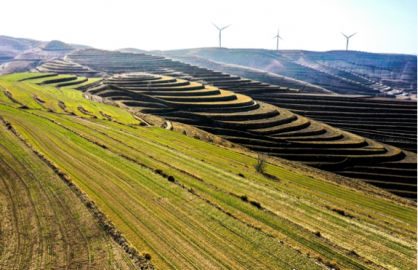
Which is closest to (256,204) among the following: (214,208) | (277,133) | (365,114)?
(214,208)

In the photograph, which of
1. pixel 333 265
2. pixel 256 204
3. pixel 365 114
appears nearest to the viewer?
pixel 333 265

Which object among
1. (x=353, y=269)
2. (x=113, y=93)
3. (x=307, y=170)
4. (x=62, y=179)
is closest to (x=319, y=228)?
(x=353, y=269)

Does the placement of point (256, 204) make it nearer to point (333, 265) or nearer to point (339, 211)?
point (333, 265)

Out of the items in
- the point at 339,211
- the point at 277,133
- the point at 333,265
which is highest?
the point at 333,265

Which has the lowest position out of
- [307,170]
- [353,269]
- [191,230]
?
[307,170]

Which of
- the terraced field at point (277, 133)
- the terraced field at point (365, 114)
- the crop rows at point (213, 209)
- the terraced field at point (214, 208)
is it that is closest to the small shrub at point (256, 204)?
the terraced field at point (214, 208)

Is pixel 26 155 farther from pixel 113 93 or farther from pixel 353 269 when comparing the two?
pixel 113 93
